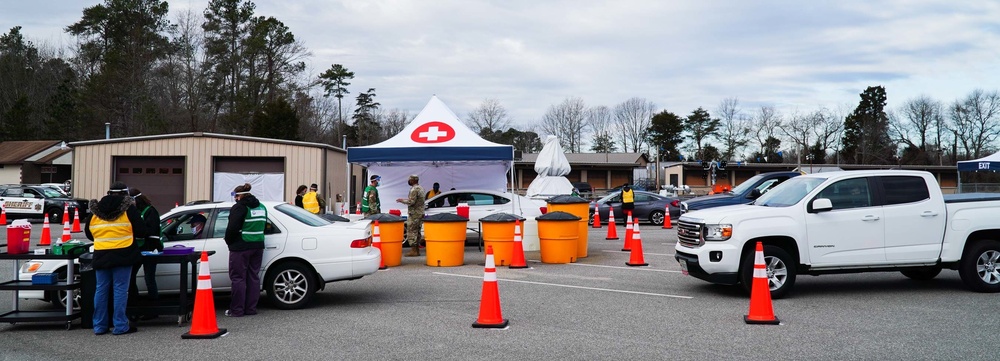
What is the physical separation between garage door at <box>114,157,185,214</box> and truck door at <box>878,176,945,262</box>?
2614 cm

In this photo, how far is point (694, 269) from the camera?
31.4 feet

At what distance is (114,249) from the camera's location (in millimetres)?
7461

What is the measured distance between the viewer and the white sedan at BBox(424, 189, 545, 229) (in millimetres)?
17750

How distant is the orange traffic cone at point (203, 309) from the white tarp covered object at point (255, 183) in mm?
22084

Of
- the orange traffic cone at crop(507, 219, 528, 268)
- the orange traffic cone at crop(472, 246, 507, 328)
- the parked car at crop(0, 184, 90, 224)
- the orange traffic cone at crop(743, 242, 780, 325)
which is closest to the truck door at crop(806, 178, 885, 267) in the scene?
the orange traffic cone at crop(743, 242, 780, 325)

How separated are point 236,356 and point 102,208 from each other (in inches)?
91.8

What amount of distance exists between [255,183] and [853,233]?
2407 cm

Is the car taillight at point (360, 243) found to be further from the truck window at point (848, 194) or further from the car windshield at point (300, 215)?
the truck window at point (848, 194)

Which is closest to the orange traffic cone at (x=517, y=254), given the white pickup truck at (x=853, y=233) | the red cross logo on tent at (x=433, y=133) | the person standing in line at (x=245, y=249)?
the white pickup truck at (x=853, y=233)

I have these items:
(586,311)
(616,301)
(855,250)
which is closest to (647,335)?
(586,311)

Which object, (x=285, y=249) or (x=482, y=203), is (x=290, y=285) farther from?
(x=482, y=203)

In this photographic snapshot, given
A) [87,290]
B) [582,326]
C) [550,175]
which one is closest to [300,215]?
[87,290]

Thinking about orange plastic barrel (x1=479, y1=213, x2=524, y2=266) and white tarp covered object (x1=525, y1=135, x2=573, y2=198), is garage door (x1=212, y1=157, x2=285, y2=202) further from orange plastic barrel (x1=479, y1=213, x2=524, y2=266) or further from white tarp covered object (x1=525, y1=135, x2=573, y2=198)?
orange plastic barrel (x1=479, y1=213, x2=524, y2=266)

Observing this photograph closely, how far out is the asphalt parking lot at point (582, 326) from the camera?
6.62 m
